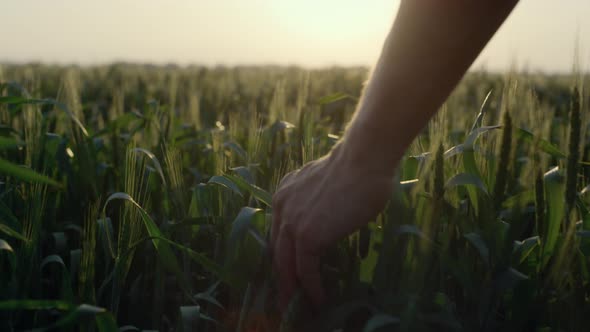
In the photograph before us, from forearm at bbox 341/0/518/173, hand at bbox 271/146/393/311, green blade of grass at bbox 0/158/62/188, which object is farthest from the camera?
green blade of grass at bbox 0/158/62/188

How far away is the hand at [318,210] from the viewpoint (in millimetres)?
1088

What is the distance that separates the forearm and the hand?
37 millimetres

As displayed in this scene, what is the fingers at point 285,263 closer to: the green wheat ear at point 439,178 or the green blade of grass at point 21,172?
the green wheat ear at point 439,178

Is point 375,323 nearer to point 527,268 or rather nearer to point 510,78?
point 527,268

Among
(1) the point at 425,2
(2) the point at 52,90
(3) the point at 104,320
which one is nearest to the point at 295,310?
(3) the point at 104,320

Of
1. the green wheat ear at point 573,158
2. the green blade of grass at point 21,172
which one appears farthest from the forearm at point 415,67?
the green blade of grass at point 21,172

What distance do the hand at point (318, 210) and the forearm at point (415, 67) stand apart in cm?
4

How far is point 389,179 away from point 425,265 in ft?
0.95

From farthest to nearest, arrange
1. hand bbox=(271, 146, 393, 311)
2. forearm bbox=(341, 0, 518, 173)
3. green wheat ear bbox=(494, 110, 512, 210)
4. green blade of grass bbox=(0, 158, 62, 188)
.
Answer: green blade of grass bbox=(0, 158, 62, 188) → green wheat ear bbox=(494, 110, 512, 210) → hand bbox=(271, 146, 393, 311) → forearm bbox=(341, 0, 518, 173)

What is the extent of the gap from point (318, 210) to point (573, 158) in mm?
506

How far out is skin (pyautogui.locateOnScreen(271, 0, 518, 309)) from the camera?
0.99m

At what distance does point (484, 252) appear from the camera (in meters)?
1.38

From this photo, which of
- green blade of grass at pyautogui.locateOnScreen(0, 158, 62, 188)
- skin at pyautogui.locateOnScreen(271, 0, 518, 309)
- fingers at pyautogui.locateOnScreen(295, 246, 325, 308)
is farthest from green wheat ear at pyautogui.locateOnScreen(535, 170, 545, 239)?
green blade of grass at pyautogui.locateOnScreen(0, 158, 62, 188)

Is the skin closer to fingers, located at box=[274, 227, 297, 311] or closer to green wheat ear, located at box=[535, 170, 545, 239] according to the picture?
fingers, located at box=[274, 227, 297, 311]
